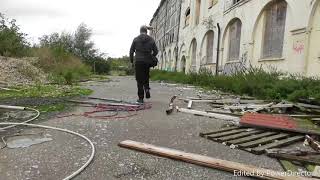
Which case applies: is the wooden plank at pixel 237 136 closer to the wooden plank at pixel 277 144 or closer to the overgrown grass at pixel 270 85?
the wooden plank at pixel 277 144

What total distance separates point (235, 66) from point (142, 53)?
33.1ft

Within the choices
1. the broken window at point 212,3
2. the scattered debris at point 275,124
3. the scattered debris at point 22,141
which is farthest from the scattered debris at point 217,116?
the broken window at point 212,3

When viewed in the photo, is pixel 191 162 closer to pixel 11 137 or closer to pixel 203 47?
pixel 11 137

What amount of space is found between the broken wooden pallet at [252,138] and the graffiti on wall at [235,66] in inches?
417

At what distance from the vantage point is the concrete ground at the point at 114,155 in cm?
308

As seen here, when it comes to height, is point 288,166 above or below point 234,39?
below

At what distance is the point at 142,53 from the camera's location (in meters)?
7.95

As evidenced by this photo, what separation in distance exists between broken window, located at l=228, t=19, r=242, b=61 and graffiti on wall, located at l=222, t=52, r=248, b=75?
42cm

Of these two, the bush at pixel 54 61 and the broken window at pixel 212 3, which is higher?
the broken window at pixel 212 3

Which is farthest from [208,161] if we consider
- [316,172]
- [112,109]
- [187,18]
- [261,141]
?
[187,18]

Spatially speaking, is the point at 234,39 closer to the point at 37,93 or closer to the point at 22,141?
the point at 37,93

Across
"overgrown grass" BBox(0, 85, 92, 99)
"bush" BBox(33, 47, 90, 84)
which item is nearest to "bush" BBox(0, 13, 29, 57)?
"bush" BBox(33, 47, 90, 84)

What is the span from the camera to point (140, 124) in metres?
5.36

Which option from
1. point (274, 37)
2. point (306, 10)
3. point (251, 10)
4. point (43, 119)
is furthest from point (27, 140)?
point (251, 10)
